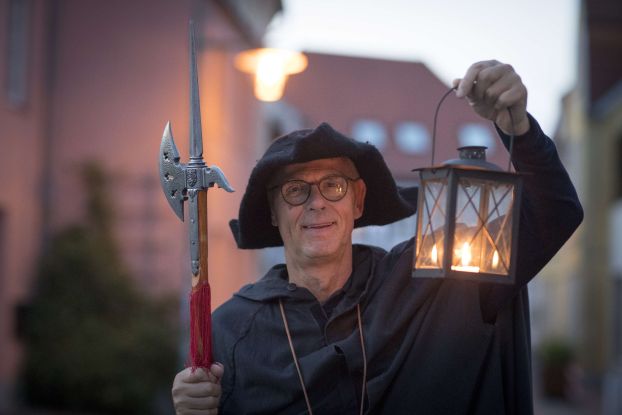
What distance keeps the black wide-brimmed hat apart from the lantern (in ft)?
1.93

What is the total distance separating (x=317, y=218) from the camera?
11.8 ft

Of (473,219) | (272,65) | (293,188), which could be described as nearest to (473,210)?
(473,219)

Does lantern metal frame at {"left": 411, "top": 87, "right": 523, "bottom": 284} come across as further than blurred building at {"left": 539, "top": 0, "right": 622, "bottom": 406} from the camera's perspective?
No

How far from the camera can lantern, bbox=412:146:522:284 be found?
2.97m

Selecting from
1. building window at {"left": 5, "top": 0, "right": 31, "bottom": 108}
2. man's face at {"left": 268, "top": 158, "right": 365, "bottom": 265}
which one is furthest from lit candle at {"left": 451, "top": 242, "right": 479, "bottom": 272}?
building window at {"left": 5, "top": 0, "right": 31, "bottom": 108}

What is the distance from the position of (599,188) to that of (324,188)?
2077 cm

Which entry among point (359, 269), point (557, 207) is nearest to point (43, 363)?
point (359, 269)

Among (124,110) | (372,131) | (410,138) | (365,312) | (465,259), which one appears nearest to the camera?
(465,259)

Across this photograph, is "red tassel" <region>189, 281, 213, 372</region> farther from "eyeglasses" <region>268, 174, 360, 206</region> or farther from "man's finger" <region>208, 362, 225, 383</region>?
"eyeglasses" <region>268, 174, 360, 206</region>

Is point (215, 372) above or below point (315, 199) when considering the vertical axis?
below

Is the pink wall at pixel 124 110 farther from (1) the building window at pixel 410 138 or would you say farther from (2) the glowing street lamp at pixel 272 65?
(1) the building window at pixel 410 138

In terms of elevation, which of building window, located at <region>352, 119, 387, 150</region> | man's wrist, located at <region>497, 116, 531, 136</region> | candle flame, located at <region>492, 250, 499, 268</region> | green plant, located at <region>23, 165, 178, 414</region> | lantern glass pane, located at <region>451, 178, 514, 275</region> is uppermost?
building window, located at <region>352, 119, 387, 150</region>

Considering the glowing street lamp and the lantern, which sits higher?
the glowing street lamp

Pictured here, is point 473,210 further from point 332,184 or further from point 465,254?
point 332,184
